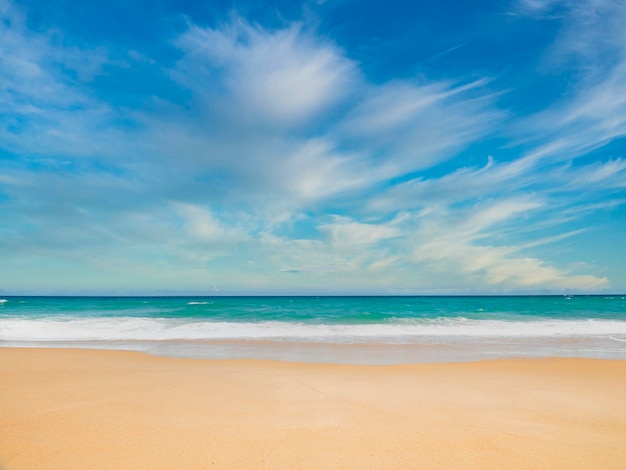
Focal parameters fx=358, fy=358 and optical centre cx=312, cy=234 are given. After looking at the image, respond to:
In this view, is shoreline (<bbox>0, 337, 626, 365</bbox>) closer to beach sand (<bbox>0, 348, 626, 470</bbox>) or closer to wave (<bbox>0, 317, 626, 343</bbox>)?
wave (<bbox>0, 317, 626, 343</bbox>)

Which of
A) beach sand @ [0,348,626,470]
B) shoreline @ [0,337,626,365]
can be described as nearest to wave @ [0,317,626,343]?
shoreline @ [0,337,626,365]

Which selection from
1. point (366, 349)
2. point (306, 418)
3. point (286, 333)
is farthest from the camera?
point (286, 333)

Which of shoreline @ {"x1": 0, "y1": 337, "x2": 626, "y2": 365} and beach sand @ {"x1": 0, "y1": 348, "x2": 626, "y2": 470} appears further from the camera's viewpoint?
shoreline @ {"x1": 0, "y1": 337, "x2": 626, "y2": 365}

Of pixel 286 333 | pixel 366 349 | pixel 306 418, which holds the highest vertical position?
pixel 306 418

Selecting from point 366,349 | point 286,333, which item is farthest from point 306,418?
point 286,333

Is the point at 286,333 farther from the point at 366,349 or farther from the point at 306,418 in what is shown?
the point at 306,418

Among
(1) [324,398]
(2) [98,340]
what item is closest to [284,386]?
(1) [324,398]

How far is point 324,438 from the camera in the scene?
4566 millimetres

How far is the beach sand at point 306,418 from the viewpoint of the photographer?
4062 mm

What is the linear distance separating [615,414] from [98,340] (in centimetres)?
1741

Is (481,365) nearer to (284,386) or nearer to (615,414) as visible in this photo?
(615,414)

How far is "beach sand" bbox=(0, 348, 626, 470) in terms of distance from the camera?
4062 millimetres

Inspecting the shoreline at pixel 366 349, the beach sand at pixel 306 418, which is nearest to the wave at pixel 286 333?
the shoreline at pixel 366 349

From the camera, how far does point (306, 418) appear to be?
5.30 metres
